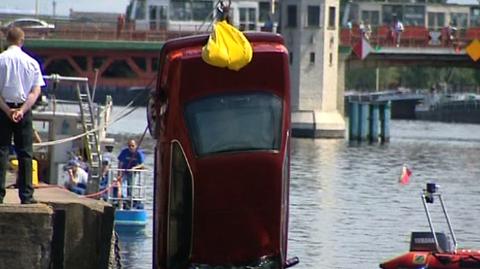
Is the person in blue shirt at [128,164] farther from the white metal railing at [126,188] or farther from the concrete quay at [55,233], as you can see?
the concrete quay at [55,233]

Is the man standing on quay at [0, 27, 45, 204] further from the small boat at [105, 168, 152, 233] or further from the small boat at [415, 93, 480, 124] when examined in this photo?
the small boat at [415, 93, 480, 124]

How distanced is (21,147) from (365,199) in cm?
3140

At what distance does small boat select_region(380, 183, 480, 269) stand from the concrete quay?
4308mm

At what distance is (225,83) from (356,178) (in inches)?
1563

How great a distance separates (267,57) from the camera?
74.2 feet

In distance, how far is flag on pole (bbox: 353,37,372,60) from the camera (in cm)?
10150

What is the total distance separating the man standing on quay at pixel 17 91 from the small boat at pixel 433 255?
6325 millimetres

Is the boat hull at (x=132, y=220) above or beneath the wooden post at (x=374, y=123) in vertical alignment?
above

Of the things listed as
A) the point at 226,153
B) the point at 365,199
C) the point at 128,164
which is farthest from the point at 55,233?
the point at 365,199

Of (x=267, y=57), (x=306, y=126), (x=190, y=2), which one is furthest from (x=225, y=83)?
(x=190, y=2)

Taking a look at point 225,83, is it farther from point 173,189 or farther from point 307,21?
point 307,21

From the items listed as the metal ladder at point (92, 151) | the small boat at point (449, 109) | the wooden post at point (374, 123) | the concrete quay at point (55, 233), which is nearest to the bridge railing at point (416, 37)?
the wooden post at point (374, 123)

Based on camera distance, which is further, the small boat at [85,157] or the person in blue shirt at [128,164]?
the small boat at [85,157]

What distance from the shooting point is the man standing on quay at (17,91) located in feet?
67.5
